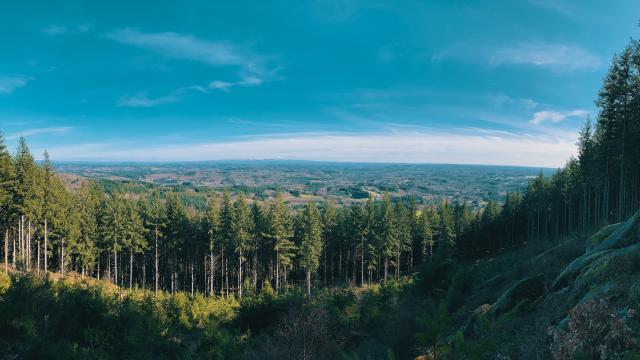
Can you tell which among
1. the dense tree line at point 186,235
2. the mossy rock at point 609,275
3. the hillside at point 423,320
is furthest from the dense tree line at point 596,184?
the mossy rock at point 609,275

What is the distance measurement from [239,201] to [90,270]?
27.1 metres

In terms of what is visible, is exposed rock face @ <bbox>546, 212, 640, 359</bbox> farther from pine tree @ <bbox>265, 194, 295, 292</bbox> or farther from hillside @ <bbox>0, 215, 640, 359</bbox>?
pine tree @ <bbox>265, 194, 295, 292</bbox>

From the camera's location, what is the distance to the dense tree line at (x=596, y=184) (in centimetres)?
2891

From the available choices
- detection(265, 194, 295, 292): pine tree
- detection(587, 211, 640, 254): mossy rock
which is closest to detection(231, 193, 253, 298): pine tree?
detection(265, 194, 295, 292): pine tree

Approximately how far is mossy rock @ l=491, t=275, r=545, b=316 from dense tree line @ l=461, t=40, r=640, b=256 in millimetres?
19969

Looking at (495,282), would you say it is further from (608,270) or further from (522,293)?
(608,270)

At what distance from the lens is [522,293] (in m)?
13.4

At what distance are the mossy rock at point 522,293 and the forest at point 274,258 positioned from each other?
→ 545mm

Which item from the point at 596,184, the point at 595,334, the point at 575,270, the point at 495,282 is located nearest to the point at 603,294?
the point at 595,334

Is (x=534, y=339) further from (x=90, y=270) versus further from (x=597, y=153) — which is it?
(x=90, y=270)

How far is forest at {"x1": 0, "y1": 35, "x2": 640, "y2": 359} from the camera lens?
15.3 meters

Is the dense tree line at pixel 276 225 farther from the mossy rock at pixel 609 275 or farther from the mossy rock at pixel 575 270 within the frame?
the mossy rock at pixel 609 275

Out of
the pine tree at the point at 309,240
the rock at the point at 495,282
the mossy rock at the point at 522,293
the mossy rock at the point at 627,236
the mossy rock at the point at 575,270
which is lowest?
the pine tree at the point at 309,240

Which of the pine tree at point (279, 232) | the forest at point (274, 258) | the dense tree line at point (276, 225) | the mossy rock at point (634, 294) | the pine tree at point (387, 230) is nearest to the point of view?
the mossy rock at point (634, 294)
